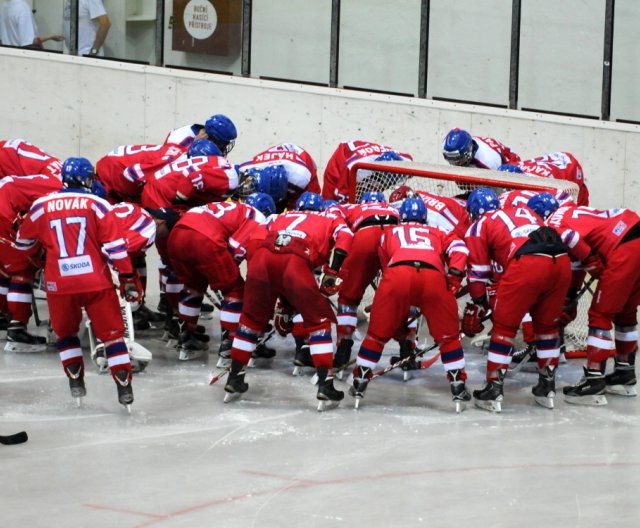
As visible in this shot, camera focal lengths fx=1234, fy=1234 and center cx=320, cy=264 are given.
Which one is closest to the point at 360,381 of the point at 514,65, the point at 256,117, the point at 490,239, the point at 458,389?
the point at 458,389

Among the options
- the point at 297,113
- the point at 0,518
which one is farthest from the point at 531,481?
the point at 297,113

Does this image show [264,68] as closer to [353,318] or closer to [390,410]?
[353,318]

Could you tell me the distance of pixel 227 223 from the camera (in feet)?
23.9

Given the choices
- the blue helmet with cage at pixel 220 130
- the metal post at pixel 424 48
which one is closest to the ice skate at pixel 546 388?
the blue helmet with cage at pixel 220 130

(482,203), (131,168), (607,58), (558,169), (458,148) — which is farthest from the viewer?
(607,58)

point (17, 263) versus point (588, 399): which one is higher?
point (17, 263)

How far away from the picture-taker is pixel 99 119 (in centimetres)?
1155

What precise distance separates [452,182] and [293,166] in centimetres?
115

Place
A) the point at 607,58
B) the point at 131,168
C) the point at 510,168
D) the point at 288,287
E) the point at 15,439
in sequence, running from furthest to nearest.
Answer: the point at 607,58 < the point at 510,168 < the point at 131,168 < the point at 288,287 < the point at 15,439

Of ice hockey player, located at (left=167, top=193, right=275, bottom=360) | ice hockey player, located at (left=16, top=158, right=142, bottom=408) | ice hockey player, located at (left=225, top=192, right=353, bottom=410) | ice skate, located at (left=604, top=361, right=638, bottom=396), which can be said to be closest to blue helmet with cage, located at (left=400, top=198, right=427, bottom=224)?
ice hockey player, located at (left=225, top=192, right=353, bottom=410)

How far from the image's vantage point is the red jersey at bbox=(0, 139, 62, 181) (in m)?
8.51

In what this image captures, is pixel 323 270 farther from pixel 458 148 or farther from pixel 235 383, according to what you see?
pixel 458 148

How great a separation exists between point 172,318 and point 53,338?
30.1 inches

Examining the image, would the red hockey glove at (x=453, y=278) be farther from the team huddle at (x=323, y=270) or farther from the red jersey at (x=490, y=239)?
the red jersey at (x=490, y=239)
